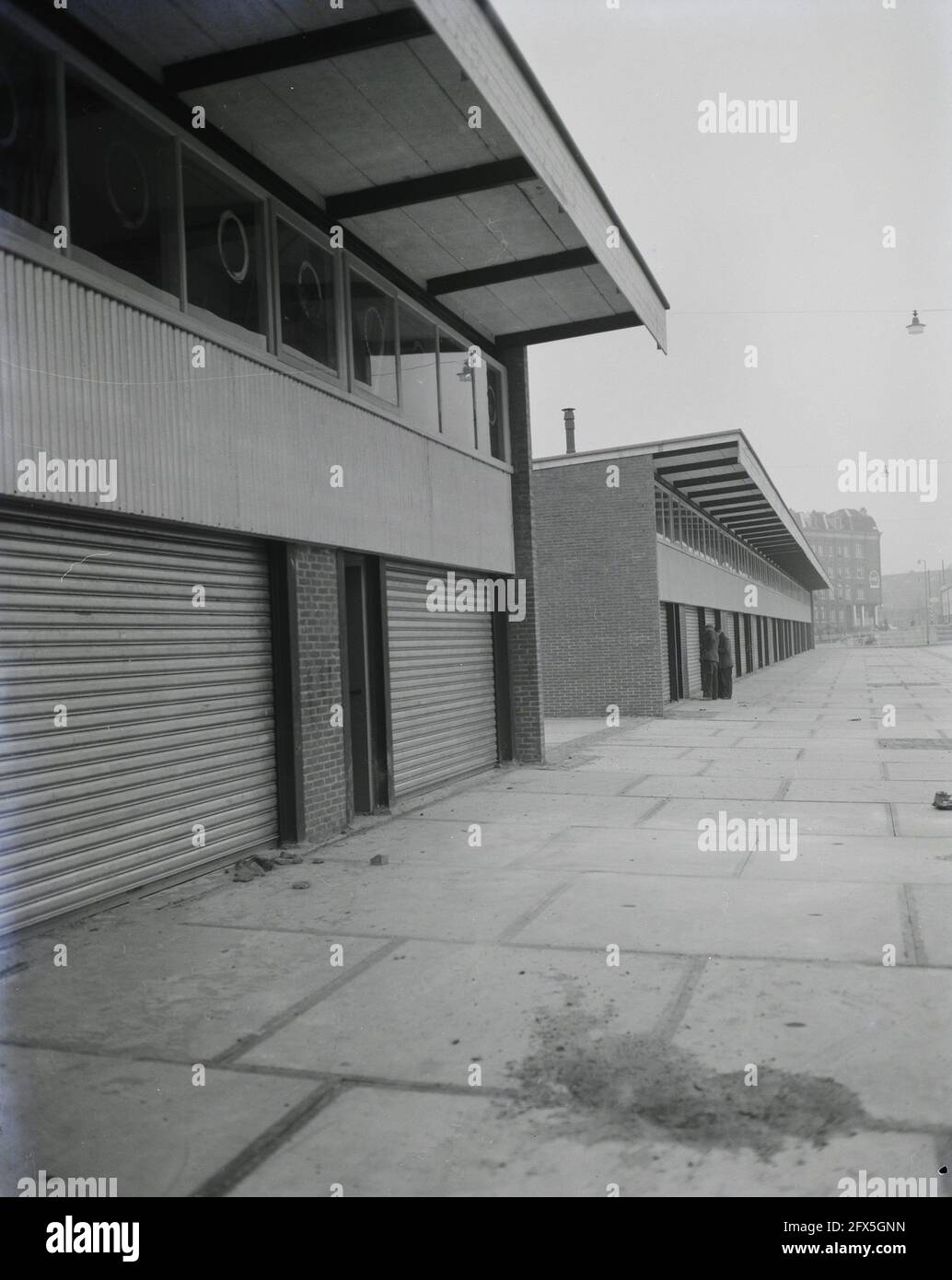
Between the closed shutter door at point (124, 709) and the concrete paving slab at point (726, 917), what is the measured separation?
105 inches

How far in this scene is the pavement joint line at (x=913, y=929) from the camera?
5345 millimetres

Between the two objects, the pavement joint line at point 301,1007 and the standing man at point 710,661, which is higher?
the standing man at point 710,661

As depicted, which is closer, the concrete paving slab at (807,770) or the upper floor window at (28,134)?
the upper floor window at (28,134)

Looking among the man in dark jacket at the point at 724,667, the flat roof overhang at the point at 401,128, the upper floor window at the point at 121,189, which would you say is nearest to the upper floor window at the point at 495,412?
the flat roof overhang at the point at 401,128

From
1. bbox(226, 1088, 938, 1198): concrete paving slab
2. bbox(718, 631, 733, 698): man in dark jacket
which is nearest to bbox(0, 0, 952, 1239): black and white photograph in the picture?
bbox(226, 1088, 938, 1198): concrete paving slab

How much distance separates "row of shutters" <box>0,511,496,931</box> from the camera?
5949mm

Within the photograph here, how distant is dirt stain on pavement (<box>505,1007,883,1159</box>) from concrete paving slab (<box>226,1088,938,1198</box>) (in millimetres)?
74

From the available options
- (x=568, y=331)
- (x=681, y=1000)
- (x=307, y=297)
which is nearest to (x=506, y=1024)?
(x=681, y=1000)

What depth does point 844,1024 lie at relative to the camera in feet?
14.8

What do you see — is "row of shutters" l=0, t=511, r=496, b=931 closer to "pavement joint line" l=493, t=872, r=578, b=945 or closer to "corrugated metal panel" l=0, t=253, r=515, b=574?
"corrugated metal panel" l=0, t=253, r=515, b=574

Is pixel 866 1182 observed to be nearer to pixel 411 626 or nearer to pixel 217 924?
pixel 217 924

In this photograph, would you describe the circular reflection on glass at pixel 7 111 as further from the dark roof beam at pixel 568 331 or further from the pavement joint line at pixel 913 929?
the dark roof beam at pixel 568 331

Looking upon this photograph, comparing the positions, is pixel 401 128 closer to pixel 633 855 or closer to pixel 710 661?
pixel 633 855

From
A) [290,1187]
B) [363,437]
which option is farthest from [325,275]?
[290,1187]
